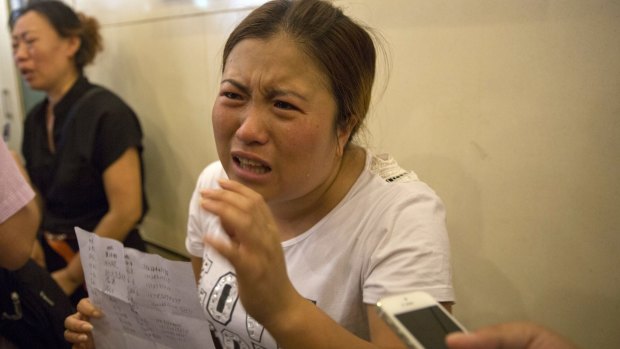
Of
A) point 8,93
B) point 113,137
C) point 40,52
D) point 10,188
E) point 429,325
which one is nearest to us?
point 429,325

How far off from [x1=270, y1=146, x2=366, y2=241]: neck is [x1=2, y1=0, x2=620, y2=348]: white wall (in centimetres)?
24

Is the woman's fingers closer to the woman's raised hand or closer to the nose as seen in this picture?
the woman's raised hand

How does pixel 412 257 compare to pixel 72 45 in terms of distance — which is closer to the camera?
pixel 412 257

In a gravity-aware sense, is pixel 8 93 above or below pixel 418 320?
below

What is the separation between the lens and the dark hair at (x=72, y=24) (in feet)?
5.21

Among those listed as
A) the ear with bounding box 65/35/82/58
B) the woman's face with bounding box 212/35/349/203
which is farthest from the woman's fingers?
the ear with bounding box 65/35/82/58

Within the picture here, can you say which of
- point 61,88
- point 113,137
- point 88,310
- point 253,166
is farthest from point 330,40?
point 61,88

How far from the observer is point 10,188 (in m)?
0.76

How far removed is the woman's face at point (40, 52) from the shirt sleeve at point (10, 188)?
964 millimetres

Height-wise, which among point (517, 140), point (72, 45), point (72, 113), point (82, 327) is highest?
point (72, 45)

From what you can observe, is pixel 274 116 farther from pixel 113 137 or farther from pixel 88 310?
pixel 113 137

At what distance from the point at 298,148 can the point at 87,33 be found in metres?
1.38

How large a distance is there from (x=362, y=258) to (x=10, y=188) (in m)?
0.61

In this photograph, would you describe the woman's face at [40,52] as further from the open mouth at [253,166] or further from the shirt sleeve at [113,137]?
the open mouth at [253,166]
